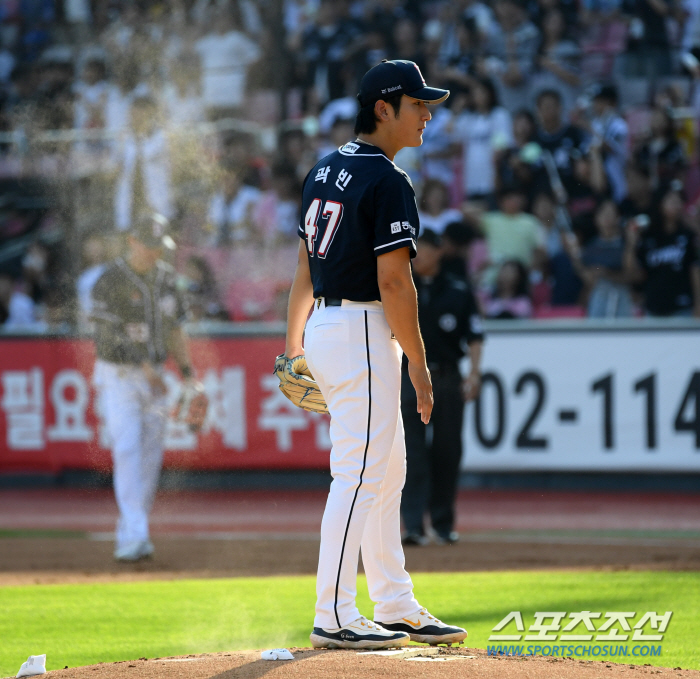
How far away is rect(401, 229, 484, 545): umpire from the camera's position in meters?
8.30

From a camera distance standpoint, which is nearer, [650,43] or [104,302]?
[104,302]

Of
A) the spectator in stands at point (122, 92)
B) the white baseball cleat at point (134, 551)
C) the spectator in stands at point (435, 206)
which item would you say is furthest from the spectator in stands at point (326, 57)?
the white baseball cleat at point (134, 551)

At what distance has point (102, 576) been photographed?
283 inches

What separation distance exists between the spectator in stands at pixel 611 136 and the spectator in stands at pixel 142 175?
5112 millimetres

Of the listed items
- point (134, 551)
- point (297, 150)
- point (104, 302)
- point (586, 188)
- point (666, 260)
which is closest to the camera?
point (104, 302)

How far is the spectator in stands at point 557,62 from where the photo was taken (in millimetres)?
13219

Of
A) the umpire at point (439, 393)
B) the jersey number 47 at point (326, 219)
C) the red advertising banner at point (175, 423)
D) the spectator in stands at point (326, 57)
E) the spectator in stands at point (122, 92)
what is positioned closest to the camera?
the jersey number 47 at point (326, 219)

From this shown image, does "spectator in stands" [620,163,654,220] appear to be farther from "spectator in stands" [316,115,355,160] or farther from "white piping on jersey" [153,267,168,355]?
"white piping on jersey" [153,267,168,355]

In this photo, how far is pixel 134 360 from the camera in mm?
7648

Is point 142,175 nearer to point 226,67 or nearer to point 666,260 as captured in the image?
point 226,67

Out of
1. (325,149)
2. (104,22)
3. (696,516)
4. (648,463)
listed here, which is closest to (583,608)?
(696,516)

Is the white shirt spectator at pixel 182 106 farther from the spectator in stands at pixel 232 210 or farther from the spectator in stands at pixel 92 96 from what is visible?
the spectator in stands at pixel 232 210

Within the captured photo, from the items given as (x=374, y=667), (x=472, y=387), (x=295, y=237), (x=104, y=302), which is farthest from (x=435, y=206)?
(x=374, y=667)

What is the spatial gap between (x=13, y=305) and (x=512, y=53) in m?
6.78
